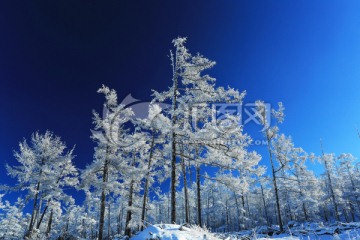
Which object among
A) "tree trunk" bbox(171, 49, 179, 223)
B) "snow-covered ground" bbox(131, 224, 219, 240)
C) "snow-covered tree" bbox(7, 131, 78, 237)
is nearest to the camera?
"snow-covered ground" bbox(131, 224, 219, 240)

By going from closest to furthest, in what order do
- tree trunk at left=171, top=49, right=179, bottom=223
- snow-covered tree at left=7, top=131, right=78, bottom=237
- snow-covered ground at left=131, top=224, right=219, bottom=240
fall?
1. snow-covered ground at left=131, top=224, right=219, bottom=240
2. tree trunk at left=171, top=49, right=179, bottom=223
3. snow-covered tree at left=7, top=131, right=78, bottom=237

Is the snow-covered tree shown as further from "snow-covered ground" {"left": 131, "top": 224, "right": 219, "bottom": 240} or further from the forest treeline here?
"snow-covered ground" {"left": 131, "top": 224, "right": 219, "bottom": 240}

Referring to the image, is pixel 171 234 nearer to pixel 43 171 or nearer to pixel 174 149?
pixel 174 149

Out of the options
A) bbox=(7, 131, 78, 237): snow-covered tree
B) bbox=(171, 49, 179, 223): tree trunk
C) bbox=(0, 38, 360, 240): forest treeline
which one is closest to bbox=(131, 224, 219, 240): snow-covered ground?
bbox=(0, 38, 360, 240): forest treeline

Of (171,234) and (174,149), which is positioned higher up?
(174,149)

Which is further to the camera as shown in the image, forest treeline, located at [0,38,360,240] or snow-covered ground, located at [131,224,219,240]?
forest treeline, located at [0,38,360,240]

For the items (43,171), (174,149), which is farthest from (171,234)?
(43,171)

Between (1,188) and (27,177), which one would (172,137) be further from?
(1,188)

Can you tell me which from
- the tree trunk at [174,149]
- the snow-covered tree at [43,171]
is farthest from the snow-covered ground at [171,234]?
the snow-covered tree at [43,171]

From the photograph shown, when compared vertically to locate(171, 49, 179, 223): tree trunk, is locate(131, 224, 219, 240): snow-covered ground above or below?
below

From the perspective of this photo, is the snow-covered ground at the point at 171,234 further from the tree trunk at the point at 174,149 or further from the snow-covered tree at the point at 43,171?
the snow-covered tree at the point at 43,171

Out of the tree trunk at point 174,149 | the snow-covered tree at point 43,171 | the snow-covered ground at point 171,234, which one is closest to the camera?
the snow-covered ground at point 171,234

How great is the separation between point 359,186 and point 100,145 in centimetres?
4777

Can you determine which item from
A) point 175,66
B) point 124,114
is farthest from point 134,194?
point 175,66
